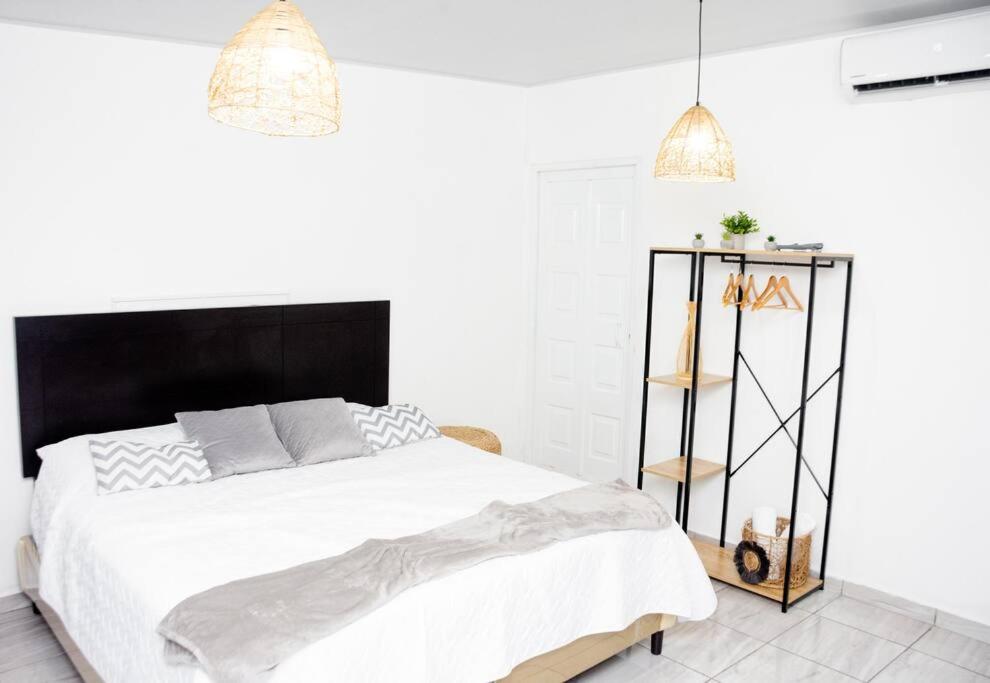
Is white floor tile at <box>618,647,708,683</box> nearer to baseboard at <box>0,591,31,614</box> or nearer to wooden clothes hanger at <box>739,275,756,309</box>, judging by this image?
wooden clothes hanger at <box>739,275,756,309</box>

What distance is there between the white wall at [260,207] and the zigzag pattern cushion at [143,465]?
1.80 feet

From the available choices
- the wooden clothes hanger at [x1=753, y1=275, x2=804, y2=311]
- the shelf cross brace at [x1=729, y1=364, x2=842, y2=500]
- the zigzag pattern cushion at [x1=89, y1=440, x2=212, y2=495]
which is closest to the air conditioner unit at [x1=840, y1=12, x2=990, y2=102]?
the wooden clothes hanger at [x1=753, y1=275, x2=804, y2=311]

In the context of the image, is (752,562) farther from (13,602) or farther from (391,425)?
(13,602)

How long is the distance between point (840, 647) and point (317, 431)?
8.25 ft

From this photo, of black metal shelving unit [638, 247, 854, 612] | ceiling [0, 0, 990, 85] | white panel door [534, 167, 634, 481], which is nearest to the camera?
ceiling [0, 0, 990, 85]

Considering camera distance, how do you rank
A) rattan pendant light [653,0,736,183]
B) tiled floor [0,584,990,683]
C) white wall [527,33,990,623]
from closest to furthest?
1. rattan pendant light [653,0,736,183]
2. tiled floor [0,584,990,683]
3. white wall [527,33,990,623]

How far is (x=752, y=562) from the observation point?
3793 millimetres

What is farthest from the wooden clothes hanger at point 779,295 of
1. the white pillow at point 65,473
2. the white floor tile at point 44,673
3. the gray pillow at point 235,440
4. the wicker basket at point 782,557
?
the white floor tile at point 44,673

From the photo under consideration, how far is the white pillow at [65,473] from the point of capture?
3.18 metres

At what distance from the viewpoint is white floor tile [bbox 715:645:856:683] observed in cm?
307

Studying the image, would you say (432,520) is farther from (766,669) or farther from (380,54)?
(380,54)

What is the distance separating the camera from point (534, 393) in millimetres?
5410

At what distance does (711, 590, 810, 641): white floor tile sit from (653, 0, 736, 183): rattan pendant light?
1950mm

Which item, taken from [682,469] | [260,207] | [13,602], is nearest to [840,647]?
[682,469]
